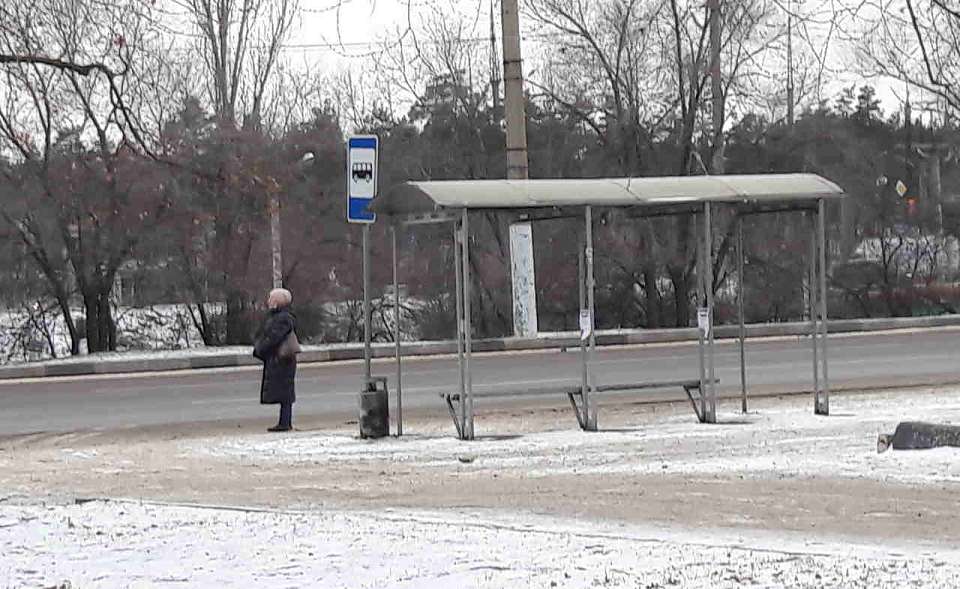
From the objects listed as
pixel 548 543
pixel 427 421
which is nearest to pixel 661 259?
pixel 427 421

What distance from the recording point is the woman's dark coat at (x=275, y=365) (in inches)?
641

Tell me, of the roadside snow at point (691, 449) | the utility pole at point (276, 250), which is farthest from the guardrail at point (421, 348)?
the roadside snow at point (691, 449)

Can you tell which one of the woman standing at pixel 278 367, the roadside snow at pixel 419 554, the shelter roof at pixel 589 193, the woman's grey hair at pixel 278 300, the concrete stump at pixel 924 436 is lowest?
the roadside snow at pixel 419 554

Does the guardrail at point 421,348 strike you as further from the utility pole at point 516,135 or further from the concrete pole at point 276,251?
the concrete pole at point 276,251

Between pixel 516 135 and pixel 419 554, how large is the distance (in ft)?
60.0

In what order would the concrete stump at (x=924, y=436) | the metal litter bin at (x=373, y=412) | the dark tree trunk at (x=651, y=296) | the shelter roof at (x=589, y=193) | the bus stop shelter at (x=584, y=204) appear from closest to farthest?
the concrete stump at (x=924, y=436) → the shelter roof at (x=589, y=193) → the bus stop shelter at (x=584, y=204) → the metal litter bin at (x=373, y=412) → the dark tree trunk at (x=651, y=296)

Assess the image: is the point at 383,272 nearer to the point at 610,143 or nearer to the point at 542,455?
the point at 610,143

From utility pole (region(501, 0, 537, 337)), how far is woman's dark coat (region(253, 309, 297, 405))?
Answer: 9.50 meters

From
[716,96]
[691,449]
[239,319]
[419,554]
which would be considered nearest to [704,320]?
[691,449]

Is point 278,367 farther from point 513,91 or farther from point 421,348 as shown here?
point 421,348

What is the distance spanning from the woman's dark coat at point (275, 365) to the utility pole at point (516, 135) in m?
9.50

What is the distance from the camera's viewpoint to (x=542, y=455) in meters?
13.5

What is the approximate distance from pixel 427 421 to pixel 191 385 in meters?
6.25

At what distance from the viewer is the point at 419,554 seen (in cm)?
841
